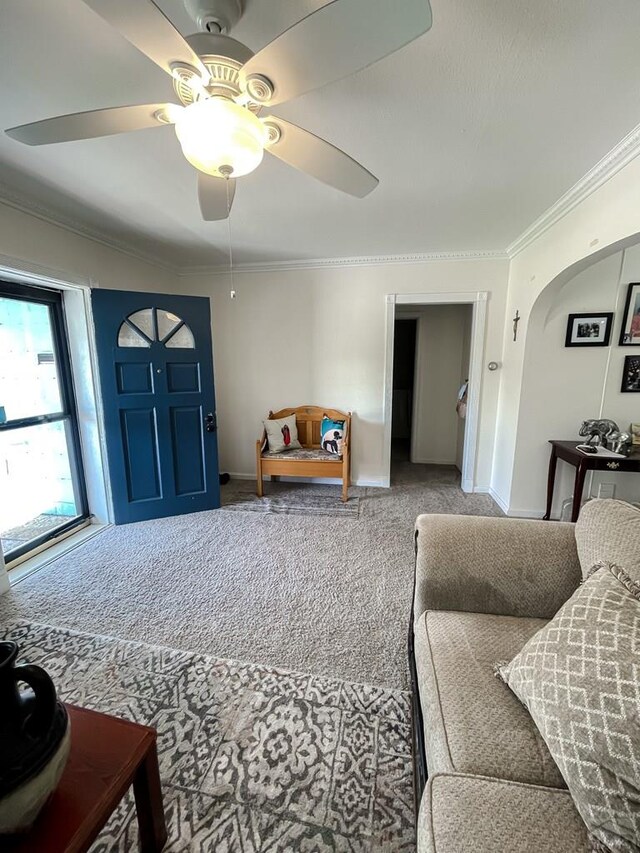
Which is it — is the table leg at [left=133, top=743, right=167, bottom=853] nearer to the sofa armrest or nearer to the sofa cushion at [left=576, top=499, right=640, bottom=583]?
the sofa armrest

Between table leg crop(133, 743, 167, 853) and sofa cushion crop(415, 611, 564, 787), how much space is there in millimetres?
746

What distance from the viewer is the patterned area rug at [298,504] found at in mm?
3203

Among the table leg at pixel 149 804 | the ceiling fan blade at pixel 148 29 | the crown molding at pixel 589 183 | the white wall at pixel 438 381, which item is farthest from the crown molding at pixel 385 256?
the table leg at pixel 149 804

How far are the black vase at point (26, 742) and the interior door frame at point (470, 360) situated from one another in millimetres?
3355

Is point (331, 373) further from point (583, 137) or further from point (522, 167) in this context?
point (583, 137)

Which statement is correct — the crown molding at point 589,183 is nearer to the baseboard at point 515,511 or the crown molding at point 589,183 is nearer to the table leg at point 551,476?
the table leg at point 551,476

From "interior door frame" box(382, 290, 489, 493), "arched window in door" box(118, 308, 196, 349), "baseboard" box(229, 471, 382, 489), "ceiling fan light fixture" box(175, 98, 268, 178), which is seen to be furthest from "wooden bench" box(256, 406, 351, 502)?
"ceiling fan light fixture" box(175, 98, 268, 178)

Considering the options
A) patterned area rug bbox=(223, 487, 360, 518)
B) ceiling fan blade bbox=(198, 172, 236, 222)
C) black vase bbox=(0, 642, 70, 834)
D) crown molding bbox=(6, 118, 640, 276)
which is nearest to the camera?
black vase bbox=(0, 642, 70, 834)

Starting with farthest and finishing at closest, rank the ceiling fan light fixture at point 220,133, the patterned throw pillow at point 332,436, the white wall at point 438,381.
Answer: the white wall at point 438,381 < the patterned throw pillow at point 332,436 < the ceiling fan light fixture at point 220,133

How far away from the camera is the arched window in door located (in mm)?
2850

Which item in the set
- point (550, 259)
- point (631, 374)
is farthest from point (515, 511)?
point (550, 259)

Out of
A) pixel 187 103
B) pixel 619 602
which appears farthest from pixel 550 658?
pixel 187 103

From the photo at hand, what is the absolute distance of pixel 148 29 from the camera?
835 millimetres

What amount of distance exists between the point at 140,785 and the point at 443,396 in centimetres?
455
